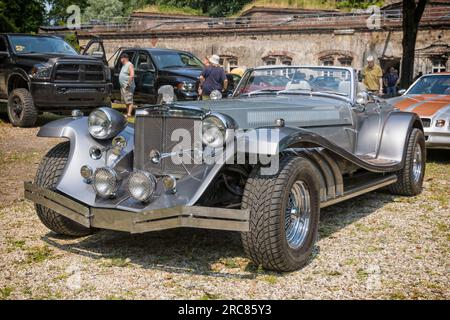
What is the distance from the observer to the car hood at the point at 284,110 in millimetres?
4750

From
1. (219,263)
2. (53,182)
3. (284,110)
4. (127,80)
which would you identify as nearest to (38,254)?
(53,182)

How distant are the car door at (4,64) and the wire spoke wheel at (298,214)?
1043 cm

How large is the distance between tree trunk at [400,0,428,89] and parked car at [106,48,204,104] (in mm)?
6479

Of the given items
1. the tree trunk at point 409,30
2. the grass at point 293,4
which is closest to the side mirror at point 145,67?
the tree trunk at point 409,30

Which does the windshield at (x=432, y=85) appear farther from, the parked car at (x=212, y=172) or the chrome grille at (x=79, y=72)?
the chrome grille at (x=79, y=72)

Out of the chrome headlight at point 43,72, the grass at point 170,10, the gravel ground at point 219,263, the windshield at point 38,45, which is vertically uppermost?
the grass at point 170,10

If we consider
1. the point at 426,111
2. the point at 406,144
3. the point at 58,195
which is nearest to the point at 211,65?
the point at 426,111

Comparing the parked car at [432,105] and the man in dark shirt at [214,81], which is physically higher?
the man in dark shirt at [214,81]

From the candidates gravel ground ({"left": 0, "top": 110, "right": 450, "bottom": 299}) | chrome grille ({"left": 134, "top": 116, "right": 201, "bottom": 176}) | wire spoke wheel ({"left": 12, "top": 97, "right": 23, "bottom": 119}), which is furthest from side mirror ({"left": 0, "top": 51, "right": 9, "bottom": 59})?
chrome grille ({"left": 134, "top": 116, "right": 201, "bottom": 176})

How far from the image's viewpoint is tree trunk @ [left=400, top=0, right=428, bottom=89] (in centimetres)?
1652

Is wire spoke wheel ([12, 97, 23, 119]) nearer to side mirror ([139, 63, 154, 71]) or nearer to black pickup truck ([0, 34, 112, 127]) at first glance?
black pickup truck ([0, 34, 112, 127])

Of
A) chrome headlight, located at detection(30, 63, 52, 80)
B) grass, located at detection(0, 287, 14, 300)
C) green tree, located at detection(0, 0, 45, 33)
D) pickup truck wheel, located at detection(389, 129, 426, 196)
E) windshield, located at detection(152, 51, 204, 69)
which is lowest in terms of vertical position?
grass, located at detection(0, 287, 14, 300)

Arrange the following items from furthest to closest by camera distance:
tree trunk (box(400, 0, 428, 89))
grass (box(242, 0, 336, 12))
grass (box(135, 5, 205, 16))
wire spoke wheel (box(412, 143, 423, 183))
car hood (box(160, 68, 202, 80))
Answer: grass (box(135, 5, 205, 16))
grass (box(242, 0, 336, 12))
tree trunk (box(400, 0, 428, 89))
car hood (box(160, 68, 202, 80))
wire spoke wheel (box(412, 143, 423, 183))
